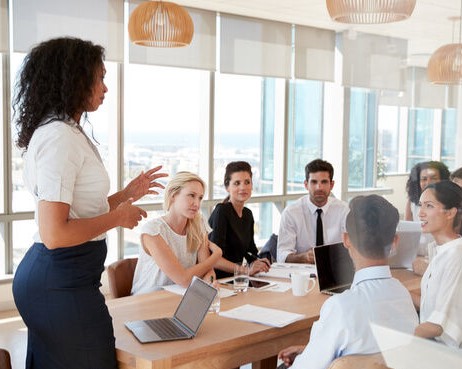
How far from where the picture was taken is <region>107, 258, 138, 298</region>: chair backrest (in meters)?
3.01

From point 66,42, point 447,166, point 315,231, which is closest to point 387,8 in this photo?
point 447,166

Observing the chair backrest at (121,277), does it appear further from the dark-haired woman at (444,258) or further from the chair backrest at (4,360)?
the dark-haired woman at (444,258)

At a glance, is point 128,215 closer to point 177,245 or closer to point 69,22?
point 177,245

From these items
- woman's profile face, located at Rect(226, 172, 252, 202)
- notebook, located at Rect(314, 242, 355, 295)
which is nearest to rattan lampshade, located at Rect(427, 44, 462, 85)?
notebook, located at Rect(314, 242, 355, 295)

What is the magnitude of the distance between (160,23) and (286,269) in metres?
1.84

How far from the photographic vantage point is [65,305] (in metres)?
1.88

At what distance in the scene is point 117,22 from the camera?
233 inches

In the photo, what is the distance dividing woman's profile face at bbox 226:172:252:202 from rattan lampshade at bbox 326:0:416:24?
6.53 feet

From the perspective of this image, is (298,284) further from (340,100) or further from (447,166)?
(447,166)

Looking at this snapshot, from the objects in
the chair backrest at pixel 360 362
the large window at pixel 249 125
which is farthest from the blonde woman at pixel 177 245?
the large window at pixel 249 125

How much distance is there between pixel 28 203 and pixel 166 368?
403cm

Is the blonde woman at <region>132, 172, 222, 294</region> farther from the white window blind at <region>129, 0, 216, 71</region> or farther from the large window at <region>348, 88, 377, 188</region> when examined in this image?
the white window blind at <region>129, 0, 216, 71</region>

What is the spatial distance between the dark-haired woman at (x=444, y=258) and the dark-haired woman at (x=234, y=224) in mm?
2454

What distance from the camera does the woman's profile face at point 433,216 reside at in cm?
114
